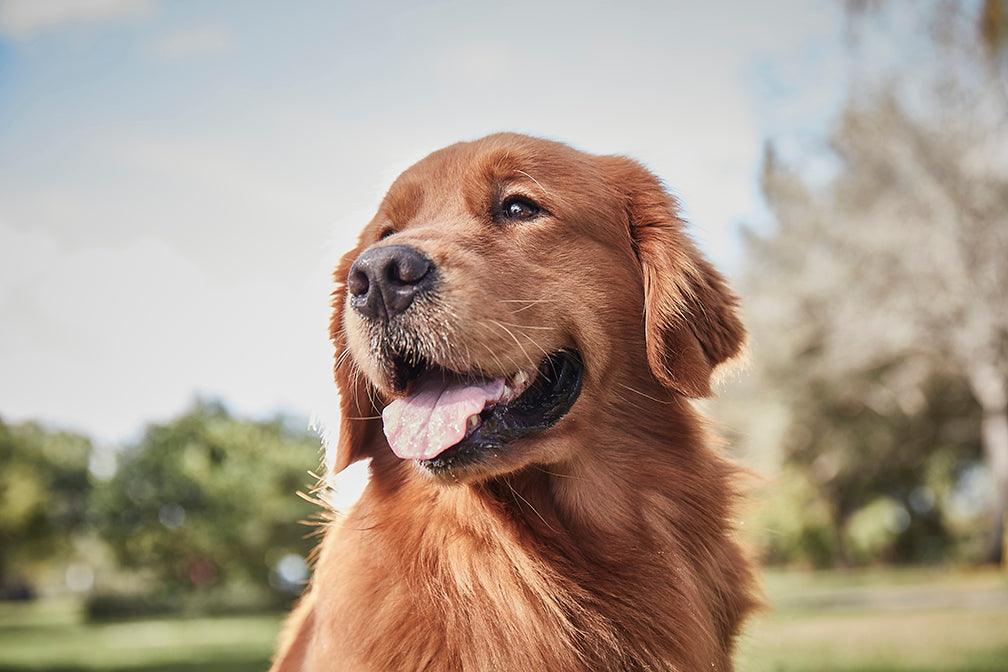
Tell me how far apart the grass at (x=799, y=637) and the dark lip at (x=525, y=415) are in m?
3.40

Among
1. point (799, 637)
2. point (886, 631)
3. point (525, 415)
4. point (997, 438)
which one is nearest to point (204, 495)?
point (799, 637)

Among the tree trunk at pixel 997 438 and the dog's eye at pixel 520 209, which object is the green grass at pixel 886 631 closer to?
the dog's eye at pixel 520 209

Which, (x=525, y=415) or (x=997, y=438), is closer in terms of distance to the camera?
(x=525, y=415)

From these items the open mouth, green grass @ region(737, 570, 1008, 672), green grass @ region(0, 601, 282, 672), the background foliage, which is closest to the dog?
the open mouth

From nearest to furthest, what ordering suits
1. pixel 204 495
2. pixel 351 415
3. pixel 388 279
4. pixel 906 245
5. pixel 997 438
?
pixel 388 279
pixel 351 415
pixel 204 495
pixel 906 245
pixel 997 438

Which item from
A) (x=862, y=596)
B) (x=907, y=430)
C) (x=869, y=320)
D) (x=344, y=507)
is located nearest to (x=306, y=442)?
(x=344, y=507)

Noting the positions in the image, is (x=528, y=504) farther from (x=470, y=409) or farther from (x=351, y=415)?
(x=351, y=415)

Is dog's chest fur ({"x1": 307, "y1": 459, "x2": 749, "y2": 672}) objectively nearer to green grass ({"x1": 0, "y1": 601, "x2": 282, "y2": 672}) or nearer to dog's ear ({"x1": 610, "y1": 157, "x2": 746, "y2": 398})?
dog's ear ({"x1": 610, "y1": 157, "x2": 746, "y2": 398})

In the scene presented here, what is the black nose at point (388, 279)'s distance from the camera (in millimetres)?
2469

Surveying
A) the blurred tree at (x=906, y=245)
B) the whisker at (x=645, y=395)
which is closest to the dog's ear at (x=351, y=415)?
the whisker at (x=645, y=395)

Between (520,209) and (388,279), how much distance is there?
2.26ft

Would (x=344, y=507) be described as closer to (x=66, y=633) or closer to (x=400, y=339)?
(x=400, y=339)

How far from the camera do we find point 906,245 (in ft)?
58.2

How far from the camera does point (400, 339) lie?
8.42 feet
